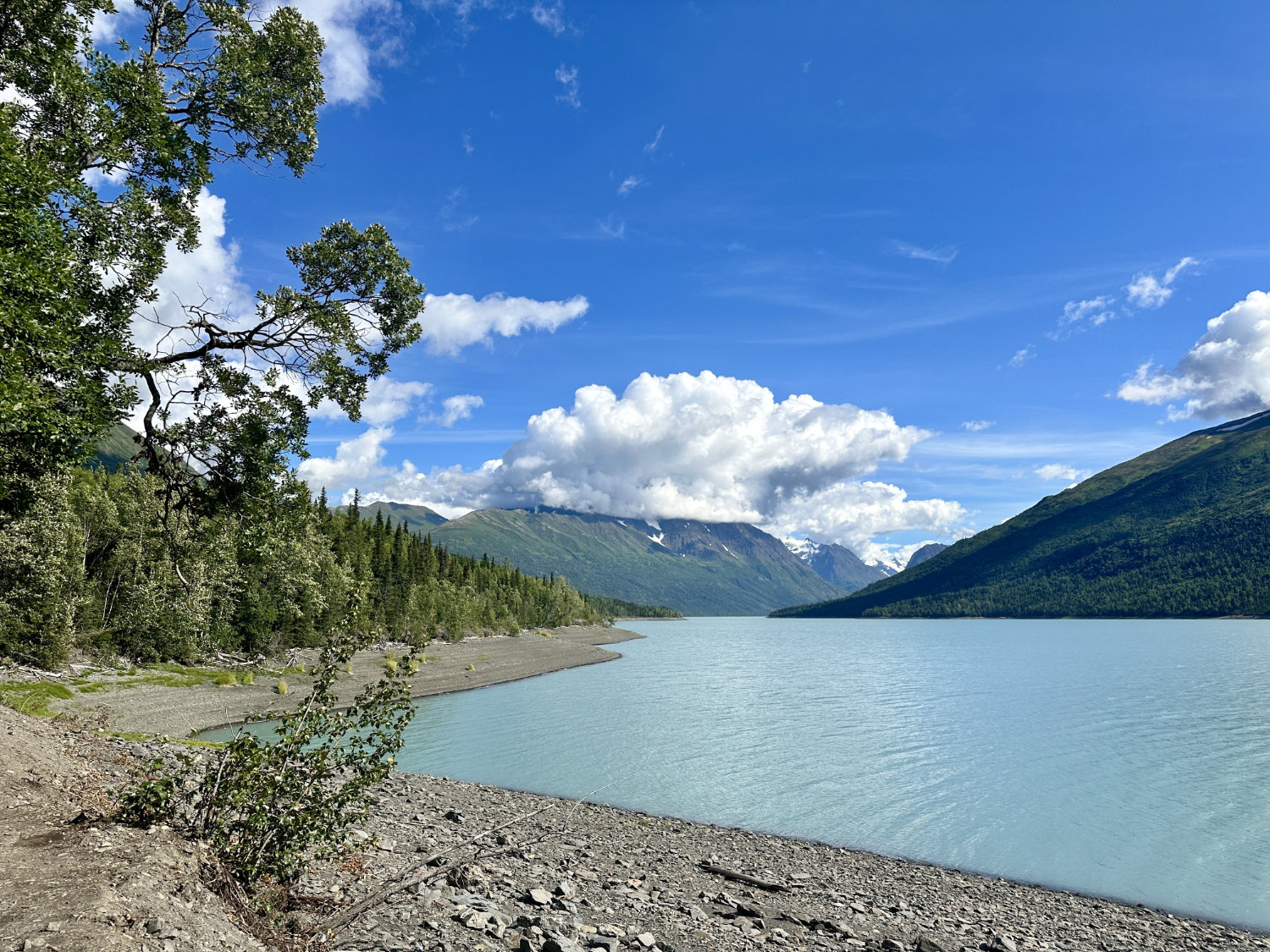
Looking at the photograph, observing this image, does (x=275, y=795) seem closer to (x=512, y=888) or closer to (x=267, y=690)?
(x=512, y=888)

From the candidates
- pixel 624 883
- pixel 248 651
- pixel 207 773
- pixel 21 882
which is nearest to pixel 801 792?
pixel 624 883

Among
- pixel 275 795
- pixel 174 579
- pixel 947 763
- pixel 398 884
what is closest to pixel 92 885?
pixel 275 795

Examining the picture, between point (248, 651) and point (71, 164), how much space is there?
7073 cm

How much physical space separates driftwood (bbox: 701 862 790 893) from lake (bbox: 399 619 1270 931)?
775 cm

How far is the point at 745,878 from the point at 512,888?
26.5 feet

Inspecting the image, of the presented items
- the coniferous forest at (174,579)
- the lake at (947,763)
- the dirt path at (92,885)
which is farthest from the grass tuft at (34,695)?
the dirt path at (92,885)

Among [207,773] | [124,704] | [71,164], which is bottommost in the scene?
[124,704]

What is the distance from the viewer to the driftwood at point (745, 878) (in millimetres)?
19000

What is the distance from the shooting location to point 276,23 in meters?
14.9

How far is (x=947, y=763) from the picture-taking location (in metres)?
39.7

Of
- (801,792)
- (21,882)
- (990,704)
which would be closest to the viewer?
(21,882)

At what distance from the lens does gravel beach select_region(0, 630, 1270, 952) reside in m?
8.63

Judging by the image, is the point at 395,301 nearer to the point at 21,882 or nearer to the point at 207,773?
the point at 207,773

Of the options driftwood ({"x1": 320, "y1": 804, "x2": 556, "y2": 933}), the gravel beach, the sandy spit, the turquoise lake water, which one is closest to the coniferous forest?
the sandy spit
